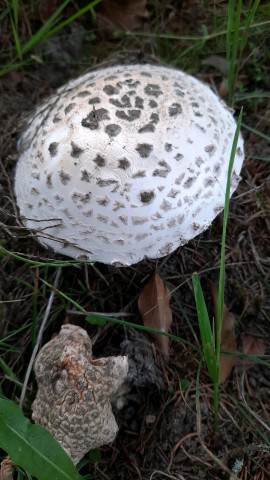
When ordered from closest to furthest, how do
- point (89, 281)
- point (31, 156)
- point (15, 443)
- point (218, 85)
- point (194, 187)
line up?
point (15, 443), point (194, 187), point (31, 156), point (89, 281), point (218, 85)

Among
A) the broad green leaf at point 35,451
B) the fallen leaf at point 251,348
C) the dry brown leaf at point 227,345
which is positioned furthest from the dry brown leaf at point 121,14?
the broad green leaf at point 35,451

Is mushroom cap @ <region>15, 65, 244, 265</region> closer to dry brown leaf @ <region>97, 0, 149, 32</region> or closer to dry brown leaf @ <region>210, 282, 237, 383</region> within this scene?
dry brown leaf @ <region>210, 282, 237, 383</region>

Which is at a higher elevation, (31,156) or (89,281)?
(31,156)

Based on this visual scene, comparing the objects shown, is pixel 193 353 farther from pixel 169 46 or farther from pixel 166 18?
pixel 166 18

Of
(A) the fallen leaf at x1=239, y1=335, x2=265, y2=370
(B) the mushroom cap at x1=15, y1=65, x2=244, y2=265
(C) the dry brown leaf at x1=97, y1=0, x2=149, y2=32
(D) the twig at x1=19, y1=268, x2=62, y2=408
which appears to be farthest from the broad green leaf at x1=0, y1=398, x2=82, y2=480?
(C) the dry brown leaf at x1=97, y1=0, x2=149, y2=32

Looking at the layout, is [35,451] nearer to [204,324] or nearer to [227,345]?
[204,324]

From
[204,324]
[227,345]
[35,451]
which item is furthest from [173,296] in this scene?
[35,451]

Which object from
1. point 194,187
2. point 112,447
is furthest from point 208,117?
point 112,447
